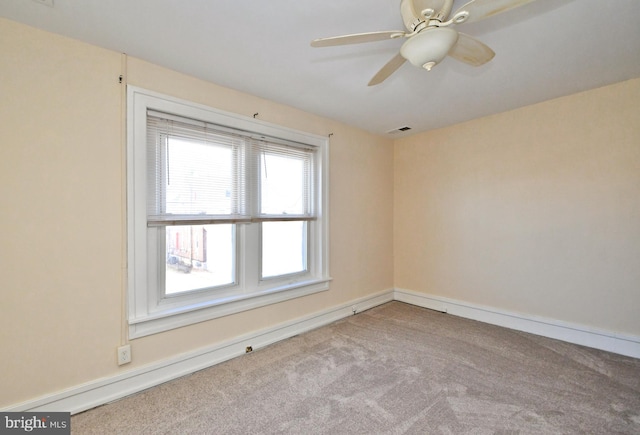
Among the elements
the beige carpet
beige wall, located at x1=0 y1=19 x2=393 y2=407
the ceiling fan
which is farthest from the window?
the ceiling fan

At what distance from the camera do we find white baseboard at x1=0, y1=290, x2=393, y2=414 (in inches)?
68.7

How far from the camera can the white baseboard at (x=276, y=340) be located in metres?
1.80

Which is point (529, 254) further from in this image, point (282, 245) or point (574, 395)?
point (282, 245)

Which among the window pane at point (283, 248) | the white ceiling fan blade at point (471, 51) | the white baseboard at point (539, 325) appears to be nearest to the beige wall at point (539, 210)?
the white baseboard at point (539, 325)

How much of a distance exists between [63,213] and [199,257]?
0.98 metres

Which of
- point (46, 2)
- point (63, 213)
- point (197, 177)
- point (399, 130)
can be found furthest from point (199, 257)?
point (399, 130)

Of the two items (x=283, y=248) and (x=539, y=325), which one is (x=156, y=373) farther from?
(x=539, y=325)

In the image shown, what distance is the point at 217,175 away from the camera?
2.48 meters

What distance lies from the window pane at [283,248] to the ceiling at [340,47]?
4.41 feet

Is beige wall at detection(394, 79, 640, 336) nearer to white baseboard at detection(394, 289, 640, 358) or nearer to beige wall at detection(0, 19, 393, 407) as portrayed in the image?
white baseboard at detection(394, 289, 640, 358)

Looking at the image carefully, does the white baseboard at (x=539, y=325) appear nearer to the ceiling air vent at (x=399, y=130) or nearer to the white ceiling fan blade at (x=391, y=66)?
the ceiling air vent at (x=399, y=130)

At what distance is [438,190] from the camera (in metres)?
3.81

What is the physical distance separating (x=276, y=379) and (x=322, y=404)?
1.51ft

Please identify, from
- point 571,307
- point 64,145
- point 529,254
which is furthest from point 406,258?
point 64,145
